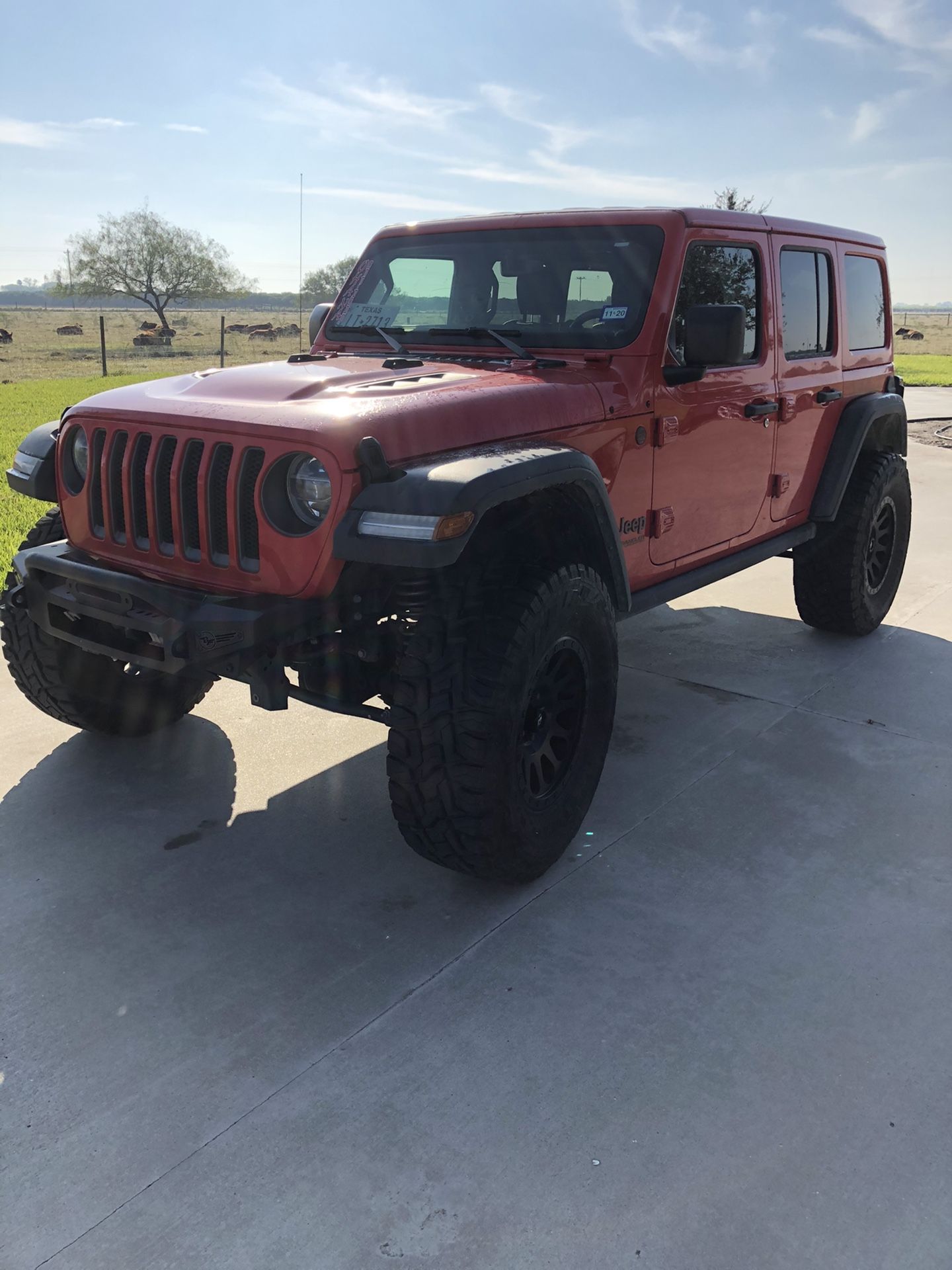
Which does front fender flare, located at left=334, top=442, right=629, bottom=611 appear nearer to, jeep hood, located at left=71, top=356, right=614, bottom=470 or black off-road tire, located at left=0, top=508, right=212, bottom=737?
jeep hood, located at left=71, top=356, right=614, bottom=470

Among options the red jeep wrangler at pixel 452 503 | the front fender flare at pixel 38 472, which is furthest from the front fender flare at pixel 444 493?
the front fender flare at pixel 38 472

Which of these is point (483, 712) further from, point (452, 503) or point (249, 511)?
point (249, 511)

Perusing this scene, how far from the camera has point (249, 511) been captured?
9.13 feet

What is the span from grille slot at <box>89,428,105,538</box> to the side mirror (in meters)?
1.62

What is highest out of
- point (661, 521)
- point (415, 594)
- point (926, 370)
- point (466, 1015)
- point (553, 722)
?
point (926, 370)

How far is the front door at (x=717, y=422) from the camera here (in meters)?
3.78

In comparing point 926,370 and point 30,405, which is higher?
point 926,370

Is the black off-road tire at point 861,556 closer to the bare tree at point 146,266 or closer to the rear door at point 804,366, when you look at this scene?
the rear door at point 804,366

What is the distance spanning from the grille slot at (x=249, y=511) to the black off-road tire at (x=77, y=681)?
77 centimetres

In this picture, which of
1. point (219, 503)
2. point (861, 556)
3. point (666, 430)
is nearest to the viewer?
point (219, 503)

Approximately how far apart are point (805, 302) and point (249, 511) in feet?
10.2

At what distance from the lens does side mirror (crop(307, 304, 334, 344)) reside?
15.0 ft

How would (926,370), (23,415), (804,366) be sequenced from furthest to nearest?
(926,370), (23,415), (804,366)

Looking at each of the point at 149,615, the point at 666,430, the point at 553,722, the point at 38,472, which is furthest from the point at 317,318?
the point at 553,722
